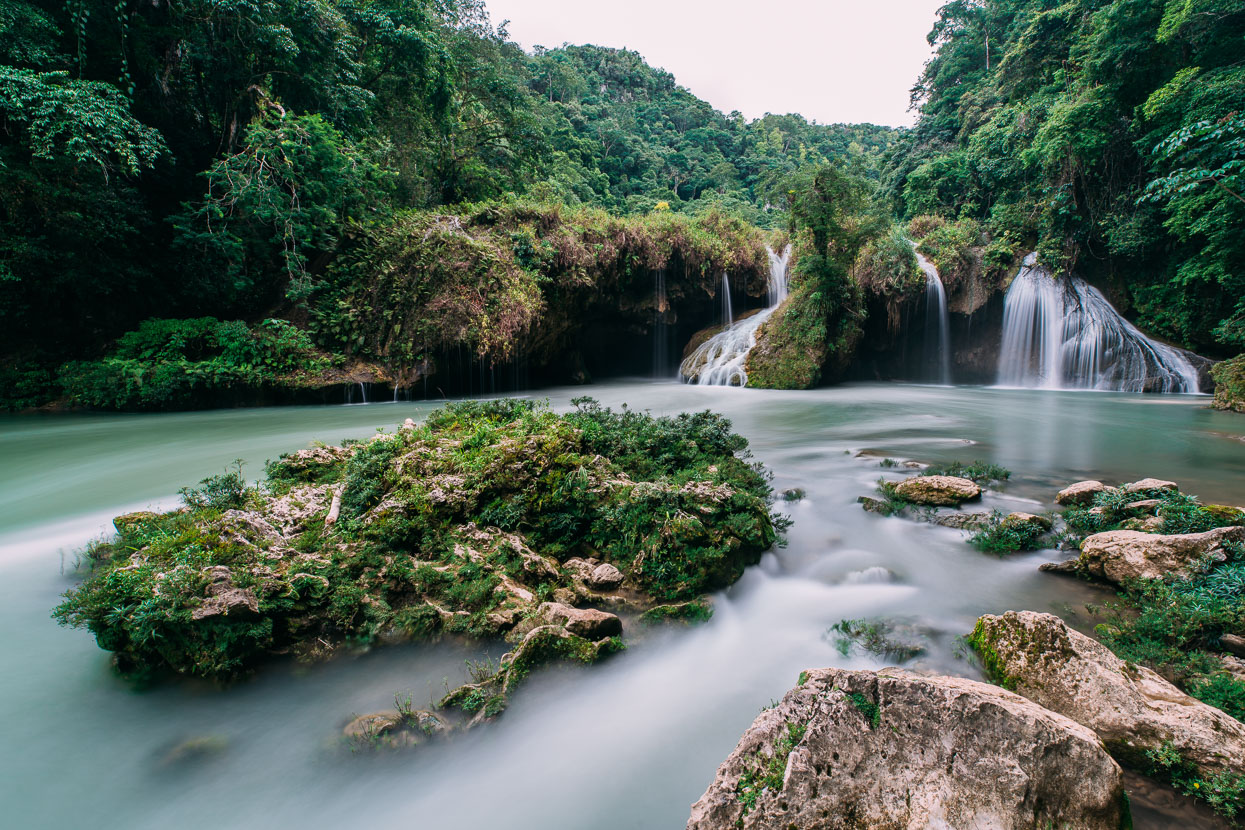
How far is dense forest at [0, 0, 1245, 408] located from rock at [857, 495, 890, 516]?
9.09 metres

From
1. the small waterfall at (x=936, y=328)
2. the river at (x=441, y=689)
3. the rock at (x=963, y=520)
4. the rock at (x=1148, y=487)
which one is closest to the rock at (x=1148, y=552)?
the river at (x=441, y=689)

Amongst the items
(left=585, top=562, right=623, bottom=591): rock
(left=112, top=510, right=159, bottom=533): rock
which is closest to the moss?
(left=585, top=562, right=623, bottom=591): rock

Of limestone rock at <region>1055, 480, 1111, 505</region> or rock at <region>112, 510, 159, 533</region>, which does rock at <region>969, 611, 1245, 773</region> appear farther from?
rock at <region>112, 510, 159, 533</region>

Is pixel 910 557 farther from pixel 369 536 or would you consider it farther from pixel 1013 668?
pixel 369 536

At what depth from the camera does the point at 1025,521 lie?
14.5ft

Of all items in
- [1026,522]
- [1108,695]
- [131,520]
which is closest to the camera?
[1108,695]

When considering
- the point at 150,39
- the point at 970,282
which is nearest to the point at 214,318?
the point at 150,39

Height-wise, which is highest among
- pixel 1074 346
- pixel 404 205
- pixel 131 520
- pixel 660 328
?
pixel 404 205

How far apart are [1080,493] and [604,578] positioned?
4900 mm

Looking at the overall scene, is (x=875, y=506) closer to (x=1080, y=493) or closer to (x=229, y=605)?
(x=1080, y=493)

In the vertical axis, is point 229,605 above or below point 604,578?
above

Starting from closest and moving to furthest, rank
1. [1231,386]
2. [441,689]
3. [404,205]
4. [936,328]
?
[441,689] < [1231,386] < [404,205] < [936,328]

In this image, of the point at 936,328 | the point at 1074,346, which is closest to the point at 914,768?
the point at 1074,346

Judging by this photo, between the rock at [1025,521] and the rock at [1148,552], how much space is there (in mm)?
609
